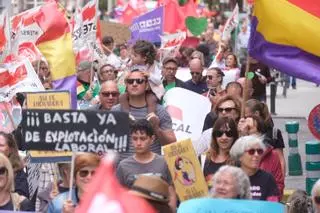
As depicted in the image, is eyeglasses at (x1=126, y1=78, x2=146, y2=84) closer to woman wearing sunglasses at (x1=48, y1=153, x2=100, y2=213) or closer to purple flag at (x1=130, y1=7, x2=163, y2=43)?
woman wearing sunglasses at (x1=48, y1=153, x2=100, y2=213)

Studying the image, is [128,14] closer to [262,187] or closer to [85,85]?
[85,85]

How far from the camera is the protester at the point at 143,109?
446 inches

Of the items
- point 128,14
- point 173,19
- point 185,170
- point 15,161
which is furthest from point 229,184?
point 128,14

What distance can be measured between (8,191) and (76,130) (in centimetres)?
109

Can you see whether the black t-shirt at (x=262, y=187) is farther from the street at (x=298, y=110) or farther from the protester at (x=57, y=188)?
the street at (x=298, y=110)

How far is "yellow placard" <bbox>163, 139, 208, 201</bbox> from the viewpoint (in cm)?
1017

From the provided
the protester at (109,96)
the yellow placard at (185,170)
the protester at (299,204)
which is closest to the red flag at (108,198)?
the protester at (299,204)

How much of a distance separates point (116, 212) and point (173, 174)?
438cm

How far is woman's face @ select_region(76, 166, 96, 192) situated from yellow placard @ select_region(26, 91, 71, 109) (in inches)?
70.9

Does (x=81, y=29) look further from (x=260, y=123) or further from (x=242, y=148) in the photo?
(x=242, y=148)

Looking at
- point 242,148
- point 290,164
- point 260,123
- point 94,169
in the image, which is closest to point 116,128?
point 94,169

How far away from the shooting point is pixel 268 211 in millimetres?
8266

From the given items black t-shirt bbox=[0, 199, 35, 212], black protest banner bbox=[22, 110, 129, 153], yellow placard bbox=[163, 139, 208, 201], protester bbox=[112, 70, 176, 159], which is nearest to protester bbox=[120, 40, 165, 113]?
protester bbox=[112, 70, 176, 159]

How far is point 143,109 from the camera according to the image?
11.6 meters
